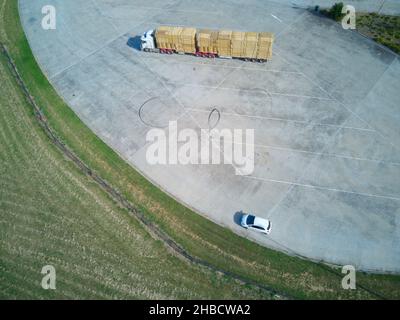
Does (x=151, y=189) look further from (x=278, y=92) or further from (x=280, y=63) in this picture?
(x=280, y=63)

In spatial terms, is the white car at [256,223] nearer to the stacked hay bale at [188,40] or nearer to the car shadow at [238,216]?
the car shadow at [238,216]

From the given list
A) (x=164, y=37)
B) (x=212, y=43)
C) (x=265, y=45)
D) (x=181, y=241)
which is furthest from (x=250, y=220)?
(x=164, y=37)

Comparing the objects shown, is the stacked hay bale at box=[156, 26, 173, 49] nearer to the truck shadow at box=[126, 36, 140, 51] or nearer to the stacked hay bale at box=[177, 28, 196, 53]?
the stacked hay bale at box=[177, 28, 196, 53]

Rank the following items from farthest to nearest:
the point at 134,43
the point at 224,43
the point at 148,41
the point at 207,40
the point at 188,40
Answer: the point at 134,43 < the point at 148,41 < the point at 188,40 < the point at 207,40 < the point at 224,43

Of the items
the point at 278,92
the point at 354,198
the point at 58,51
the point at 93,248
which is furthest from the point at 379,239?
the point at 58,51

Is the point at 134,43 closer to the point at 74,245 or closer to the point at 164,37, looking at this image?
the point at 164,37

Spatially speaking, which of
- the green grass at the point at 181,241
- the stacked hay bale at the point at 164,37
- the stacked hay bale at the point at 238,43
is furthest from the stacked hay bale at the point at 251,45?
the green grass at the point at 181,241
